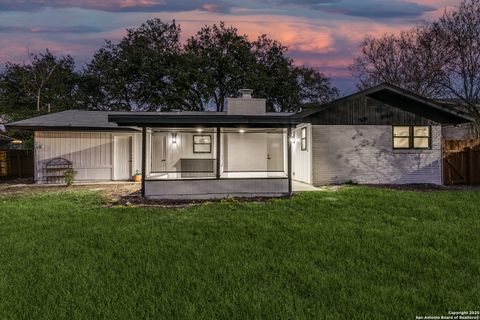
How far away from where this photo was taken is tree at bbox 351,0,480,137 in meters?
19.0

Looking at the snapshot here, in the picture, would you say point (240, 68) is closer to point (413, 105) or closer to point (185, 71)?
point (185, 71)

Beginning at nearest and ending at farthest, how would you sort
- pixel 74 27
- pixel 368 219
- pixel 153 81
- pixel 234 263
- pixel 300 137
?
pixel 234 263, pixel 368 219, pixel 300 137, pixel 74 27, pixel 153 81

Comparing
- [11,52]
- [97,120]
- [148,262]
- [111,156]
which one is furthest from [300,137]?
[11,52]

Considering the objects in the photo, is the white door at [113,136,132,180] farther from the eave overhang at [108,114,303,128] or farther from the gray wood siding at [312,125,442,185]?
the gray wood siding at [312,125,442,185]

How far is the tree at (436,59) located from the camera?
62.4 ft

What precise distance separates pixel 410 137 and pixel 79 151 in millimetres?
14592

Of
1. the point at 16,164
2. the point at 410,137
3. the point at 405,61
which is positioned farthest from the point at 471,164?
the point at 16,164

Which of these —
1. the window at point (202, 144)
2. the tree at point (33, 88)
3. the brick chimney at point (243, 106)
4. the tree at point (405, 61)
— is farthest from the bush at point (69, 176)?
the tree at point (405, 61)

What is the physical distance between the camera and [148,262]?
14.5 ft

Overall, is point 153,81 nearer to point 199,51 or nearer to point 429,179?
point 199,51

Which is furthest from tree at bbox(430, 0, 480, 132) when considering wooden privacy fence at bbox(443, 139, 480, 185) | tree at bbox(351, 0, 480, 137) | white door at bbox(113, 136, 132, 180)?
A: white door at bbox(113, 136, 132, 180)

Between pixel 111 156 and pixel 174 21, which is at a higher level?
pixel 174 21

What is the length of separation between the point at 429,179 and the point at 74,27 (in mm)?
21458

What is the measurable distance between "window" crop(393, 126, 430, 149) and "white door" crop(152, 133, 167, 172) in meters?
10.3
